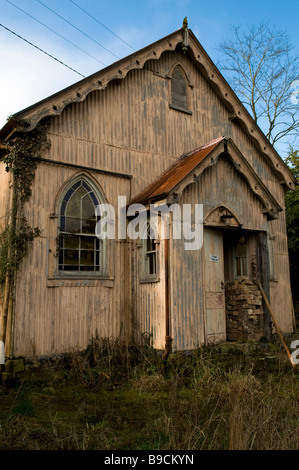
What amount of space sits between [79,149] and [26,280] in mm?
3256

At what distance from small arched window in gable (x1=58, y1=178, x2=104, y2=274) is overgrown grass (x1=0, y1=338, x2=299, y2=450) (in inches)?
69.1

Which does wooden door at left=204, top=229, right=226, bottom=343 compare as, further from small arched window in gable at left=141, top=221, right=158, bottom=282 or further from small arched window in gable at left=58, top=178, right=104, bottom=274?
small arched window in gable at left=58, top=178, right=104, bottom=274

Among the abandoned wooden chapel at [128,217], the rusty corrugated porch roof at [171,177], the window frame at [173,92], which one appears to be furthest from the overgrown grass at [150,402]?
the window frame at [173,92]

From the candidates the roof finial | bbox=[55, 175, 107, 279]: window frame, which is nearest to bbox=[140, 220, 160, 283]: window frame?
bbox=[55, 175, 107, 279]: window frame

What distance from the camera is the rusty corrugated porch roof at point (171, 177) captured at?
28.6ft

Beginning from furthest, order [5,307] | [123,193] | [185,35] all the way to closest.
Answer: [185,35] < [123,193] < [5,307]

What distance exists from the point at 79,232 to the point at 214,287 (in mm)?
3527

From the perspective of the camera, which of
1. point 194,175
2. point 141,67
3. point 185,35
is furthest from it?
point 185,35

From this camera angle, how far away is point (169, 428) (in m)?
4.71


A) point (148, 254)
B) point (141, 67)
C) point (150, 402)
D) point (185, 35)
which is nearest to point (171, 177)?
point (148, 254)

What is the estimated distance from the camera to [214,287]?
988 cm
